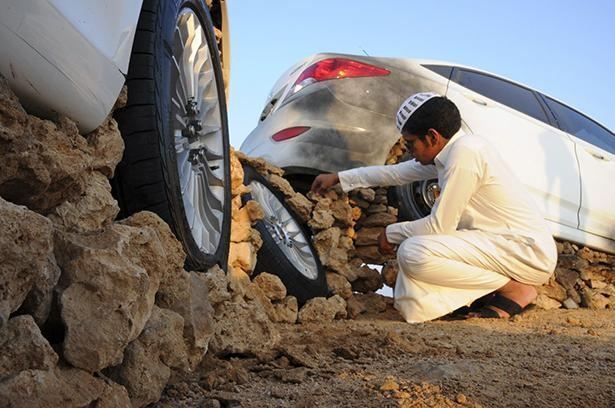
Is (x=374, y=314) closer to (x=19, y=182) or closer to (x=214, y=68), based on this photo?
(x=214, y=68)

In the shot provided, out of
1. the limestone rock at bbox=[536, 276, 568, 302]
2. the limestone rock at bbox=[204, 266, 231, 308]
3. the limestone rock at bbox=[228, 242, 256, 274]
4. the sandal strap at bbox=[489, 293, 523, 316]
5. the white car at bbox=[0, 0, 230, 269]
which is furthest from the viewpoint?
the limestone rock at bbox=[536, 276, 568, 302]

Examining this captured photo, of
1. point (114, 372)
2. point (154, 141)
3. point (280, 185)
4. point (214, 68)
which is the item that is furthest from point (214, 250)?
point (280, 185)

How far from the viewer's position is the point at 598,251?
6.46m

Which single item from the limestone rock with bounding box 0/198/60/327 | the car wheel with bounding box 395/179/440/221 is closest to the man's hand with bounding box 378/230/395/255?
the car wheel with bounding box 395/179/440/221

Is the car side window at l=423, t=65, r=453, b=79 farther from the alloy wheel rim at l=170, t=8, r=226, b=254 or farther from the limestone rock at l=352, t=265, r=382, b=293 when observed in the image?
the alloy wheel rim at l=170, t=8, r=226, b=254

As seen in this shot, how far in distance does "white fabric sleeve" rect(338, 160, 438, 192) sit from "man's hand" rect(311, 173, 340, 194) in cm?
6

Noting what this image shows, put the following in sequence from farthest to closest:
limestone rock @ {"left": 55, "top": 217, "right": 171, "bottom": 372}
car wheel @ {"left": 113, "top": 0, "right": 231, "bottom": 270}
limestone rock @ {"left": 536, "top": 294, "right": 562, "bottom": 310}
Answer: limestone rock @ {"left": 536, "top": 294, "right": 562, "bottom": 310} < car wheel @ {"left": 113, "top": 0, "right": 231, "bottom": 270} < limestone rock @ {"left": 55, "top": 217, "right": 171, "bottom": 372}

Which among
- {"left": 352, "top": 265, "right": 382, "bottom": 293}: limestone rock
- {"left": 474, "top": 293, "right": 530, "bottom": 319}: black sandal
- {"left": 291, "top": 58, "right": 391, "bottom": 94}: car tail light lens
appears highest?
{"left": 291, "top": 58, "right": 391, "bottom": 94}: car tail light lens

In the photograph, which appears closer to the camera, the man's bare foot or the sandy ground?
the sandy ground

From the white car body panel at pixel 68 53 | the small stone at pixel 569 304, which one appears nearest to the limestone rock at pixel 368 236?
the small stone at pixel 569 304

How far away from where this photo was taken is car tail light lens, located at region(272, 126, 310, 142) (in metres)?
5.09

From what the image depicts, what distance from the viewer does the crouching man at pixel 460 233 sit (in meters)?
4.43

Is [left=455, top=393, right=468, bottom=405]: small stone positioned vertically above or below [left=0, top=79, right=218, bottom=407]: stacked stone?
below

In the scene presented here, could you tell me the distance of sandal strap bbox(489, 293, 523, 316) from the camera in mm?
4672
